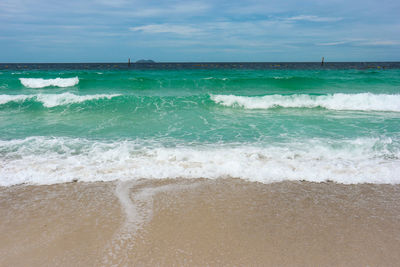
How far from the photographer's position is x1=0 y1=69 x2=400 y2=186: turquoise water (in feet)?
15.3

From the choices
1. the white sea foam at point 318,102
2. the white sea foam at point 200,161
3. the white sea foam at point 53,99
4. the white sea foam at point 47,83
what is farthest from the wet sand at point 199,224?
the white sea foam at point 47,83

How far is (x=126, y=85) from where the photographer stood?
17766mm

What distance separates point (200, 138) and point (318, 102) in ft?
25.3

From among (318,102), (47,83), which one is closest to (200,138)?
(318,102)

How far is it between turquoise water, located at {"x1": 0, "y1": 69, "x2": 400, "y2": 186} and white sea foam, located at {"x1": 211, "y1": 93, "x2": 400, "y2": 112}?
43mm

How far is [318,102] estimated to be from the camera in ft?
39.4

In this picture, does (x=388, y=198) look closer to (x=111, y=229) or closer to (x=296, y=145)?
(x=296, y=145)

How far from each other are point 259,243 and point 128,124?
6619mm

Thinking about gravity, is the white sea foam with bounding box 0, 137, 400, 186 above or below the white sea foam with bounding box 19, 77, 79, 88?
below

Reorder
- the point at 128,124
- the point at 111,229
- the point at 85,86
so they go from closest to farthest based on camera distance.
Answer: the point at 111,229 < the point at 128,124 < the point at 85,86

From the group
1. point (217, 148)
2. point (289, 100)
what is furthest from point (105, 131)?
point (289, 100)

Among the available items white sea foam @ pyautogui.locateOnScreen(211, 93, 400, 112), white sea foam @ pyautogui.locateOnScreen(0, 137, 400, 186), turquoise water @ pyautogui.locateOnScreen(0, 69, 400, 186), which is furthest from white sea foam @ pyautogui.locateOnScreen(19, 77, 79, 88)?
white sea foam @ pyautogui.locateOnScreen(0, 137, 400, 186)

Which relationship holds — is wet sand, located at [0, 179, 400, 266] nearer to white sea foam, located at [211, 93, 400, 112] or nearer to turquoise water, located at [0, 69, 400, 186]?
turquoise water, located at [0, 69, 400, 186]

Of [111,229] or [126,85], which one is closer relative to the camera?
[111,229]
